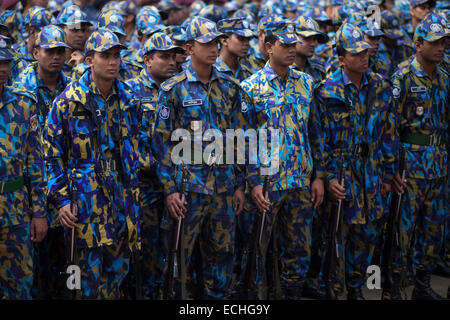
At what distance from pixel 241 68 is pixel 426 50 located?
2.17 metres

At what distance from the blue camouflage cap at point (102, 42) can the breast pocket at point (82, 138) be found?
60cm

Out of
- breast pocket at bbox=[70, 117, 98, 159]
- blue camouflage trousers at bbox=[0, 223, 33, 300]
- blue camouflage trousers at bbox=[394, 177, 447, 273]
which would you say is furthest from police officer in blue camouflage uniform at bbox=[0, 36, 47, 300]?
blue camouflage trousers at bbox=[394, 177, 447, 273]

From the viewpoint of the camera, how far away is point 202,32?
604 centimetres

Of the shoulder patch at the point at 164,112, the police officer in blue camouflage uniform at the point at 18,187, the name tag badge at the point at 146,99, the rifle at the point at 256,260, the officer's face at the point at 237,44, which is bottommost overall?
the rifle at the point at 256,260

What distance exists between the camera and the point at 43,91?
6.90 m

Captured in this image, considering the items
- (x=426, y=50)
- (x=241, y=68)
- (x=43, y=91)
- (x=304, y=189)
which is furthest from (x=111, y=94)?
(x=426, y=50)

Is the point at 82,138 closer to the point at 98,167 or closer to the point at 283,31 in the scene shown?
the point at 98,167

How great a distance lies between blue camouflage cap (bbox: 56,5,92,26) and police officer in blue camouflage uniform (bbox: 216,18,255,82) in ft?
5.47

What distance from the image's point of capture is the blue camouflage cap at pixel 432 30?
720 cm

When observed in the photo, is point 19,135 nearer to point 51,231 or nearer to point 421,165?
point 51,231

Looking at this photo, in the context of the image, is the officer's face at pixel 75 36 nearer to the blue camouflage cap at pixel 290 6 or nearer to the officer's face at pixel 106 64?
the officer's face at pixel 106 64

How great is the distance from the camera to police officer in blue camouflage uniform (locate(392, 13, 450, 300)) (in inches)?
278

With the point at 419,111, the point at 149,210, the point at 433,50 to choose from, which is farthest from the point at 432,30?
the point at 149,210

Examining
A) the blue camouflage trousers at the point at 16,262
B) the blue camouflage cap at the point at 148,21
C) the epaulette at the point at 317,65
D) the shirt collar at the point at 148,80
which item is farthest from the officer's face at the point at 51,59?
the epaulette at the point at 317,65
